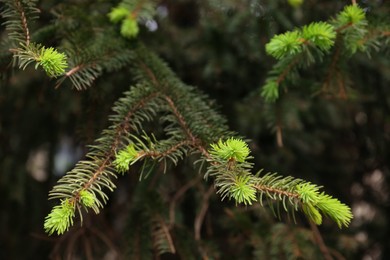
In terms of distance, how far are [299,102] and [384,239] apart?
71 cm

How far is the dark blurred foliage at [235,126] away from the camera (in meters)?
1.27

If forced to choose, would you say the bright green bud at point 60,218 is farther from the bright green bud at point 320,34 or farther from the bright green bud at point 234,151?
the bright green bud at point 320,34

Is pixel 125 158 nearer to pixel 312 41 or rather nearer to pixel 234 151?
pixel 234 151

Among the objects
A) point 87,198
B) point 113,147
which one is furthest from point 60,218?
point 113,147

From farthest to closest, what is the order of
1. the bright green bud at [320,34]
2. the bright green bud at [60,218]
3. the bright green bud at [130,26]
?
the bright green bud at [130,26]
the bright green bud at [320,34]
the bright green bud at [60,218]

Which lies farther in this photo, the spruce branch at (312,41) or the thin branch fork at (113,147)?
the spruce branch at (312,41)

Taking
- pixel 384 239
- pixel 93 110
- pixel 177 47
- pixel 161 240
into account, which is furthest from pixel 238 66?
pixel 384 239

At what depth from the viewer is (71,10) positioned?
44.8 inches

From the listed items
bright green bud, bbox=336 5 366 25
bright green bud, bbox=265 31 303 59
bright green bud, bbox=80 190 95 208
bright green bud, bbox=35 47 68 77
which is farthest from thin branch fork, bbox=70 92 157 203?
bright green bud, bbox=336 5 366 25

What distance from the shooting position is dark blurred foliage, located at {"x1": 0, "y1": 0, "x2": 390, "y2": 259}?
127cm

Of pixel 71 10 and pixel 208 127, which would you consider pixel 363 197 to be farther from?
pixel 71 10

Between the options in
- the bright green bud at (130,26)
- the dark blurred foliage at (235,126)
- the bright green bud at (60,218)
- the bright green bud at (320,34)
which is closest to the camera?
the bright green bud at (60,218)

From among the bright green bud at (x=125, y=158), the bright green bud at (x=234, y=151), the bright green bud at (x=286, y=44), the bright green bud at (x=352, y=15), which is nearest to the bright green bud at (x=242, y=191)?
the bright green bud at (x=234, y=151)

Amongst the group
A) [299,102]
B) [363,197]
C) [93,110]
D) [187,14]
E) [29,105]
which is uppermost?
[187,14]
